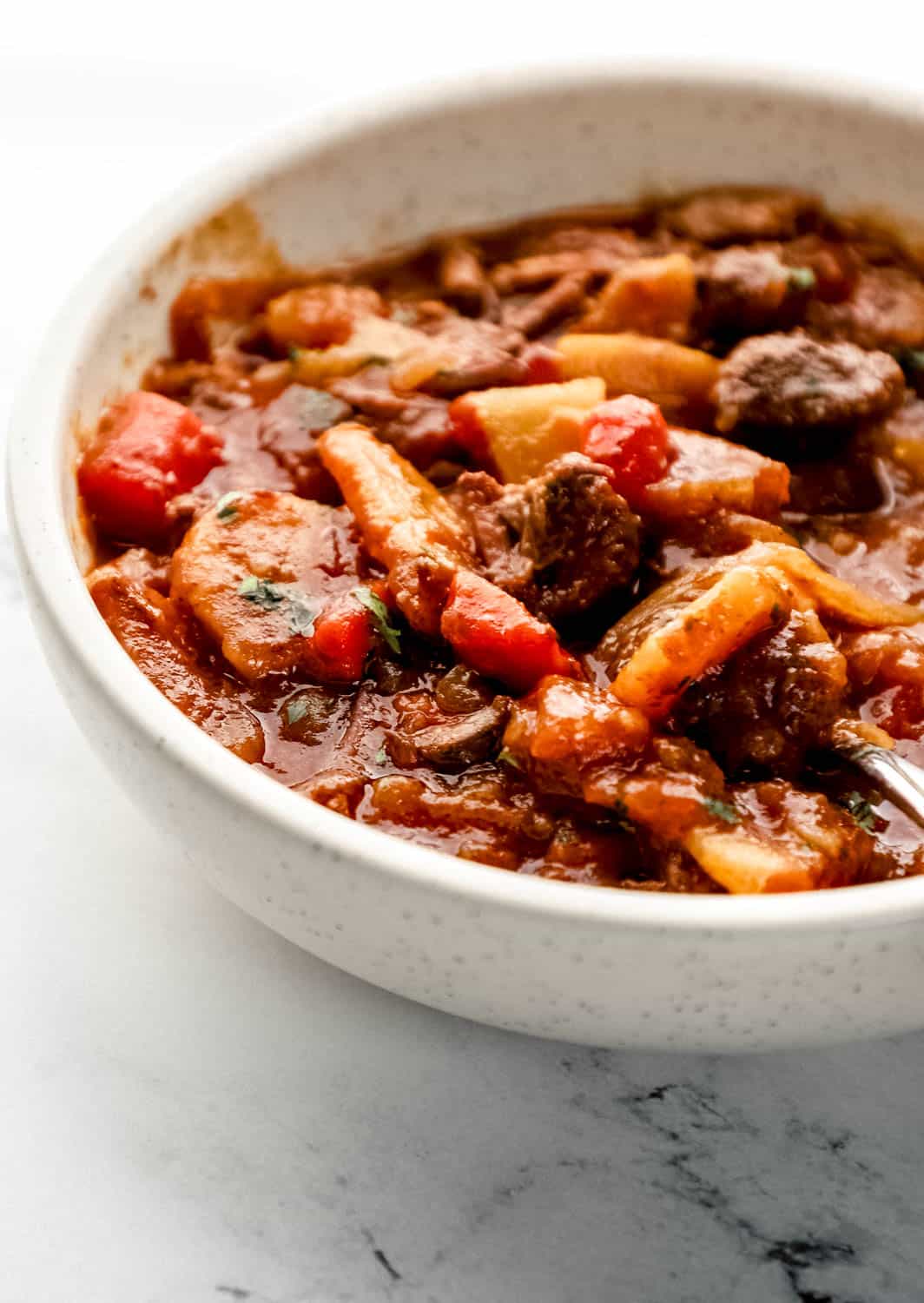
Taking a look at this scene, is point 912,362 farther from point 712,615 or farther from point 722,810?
point 722,810

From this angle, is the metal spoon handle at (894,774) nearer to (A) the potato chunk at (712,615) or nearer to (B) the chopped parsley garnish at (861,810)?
(B) the chopped parsley garnish at (861,810)

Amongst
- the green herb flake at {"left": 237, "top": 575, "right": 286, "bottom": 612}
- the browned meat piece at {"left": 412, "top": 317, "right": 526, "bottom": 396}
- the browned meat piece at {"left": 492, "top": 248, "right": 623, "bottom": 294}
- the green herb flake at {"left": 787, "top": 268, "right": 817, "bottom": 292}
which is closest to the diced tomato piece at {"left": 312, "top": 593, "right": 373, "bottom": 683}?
the green herb flake at {"left": 237, "top": 575, "right": 286, "bottom": 612}

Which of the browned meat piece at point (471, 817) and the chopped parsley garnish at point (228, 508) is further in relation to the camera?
the chopped parsley garnish at point (228, 508)

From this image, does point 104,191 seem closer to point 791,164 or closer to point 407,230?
point 407,230

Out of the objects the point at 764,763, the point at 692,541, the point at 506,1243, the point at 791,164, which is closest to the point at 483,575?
the point at 692,541

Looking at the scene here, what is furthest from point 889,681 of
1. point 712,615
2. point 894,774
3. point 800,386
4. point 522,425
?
point 522,425

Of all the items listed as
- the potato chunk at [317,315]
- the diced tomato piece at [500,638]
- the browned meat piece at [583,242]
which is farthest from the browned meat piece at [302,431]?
the browned meat piece at [583,242]
